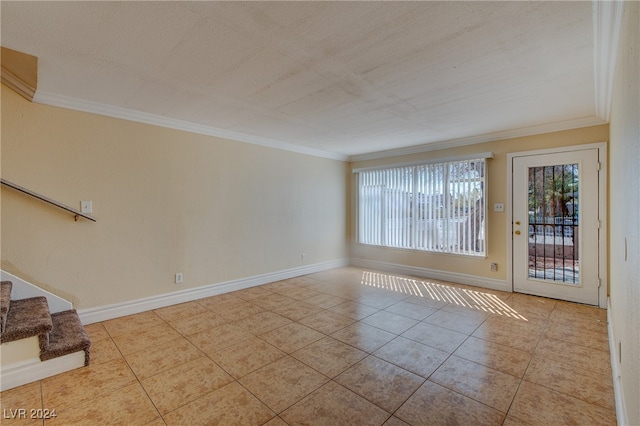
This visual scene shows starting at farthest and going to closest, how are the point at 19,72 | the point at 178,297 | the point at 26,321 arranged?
the point at 178,297, the point at 19,72, the point at 26,321

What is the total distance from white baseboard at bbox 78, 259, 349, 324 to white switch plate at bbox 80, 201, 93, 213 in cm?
112

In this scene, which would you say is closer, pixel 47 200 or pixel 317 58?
pixel 317 58

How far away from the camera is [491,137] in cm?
457

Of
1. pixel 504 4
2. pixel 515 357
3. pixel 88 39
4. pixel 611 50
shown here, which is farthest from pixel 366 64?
pixel 515 357

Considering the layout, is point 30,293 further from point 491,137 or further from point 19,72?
point 491,137

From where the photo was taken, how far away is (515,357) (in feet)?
8.29

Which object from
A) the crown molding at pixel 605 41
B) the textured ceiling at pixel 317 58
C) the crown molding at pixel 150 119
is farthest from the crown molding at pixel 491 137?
the crown molding at pixel 150 119

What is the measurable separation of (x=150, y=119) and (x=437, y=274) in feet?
16.7

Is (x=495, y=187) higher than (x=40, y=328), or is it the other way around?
(x=495, y=187)

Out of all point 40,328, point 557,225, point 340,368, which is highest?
point 557,225

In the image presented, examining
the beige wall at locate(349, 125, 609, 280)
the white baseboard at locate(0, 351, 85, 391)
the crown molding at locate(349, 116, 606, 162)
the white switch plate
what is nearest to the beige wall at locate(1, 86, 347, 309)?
the white switch plate

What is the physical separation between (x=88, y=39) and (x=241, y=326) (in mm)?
2854

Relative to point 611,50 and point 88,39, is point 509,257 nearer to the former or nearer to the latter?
point 611,50

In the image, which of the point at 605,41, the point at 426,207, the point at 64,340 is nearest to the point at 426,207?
the point at 426,207
